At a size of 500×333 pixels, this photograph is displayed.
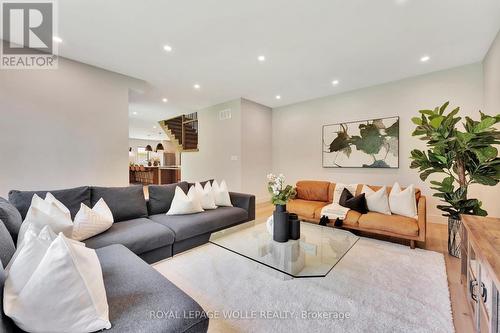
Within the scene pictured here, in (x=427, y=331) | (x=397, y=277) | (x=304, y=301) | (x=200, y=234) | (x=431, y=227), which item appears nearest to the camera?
(x=427, y=331)

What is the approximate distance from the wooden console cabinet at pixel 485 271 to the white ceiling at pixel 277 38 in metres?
2.18

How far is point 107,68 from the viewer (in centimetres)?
356

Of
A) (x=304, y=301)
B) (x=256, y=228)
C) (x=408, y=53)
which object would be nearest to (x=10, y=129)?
(x=256, y=228)

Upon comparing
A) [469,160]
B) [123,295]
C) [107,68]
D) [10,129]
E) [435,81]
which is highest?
[107,68]

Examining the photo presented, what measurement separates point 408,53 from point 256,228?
3336mm

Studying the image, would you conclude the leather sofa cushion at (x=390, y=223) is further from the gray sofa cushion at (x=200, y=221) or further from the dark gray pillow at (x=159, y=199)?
the dark gray pillow at (x=159, y=199)

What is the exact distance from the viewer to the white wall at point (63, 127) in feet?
Answer: 9.25

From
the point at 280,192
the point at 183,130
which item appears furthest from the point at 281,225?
the point at 183,130

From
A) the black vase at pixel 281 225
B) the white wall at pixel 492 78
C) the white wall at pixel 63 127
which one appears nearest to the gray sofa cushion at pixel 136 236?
the black vase at pixel 281 225

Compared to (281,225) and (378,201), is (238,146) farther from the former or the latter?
(281,225)

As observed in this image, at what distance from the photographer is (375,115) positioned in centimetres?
418

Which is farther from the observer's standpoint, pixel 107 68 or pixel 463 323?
pixel 107 68

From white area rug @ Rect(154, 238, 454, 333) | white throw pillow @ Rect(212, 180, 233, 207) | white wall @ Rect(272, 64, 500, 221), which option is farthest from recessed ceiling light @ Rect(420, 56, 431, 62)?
white throw pillow @ Rect(212, 180, 233, 207)

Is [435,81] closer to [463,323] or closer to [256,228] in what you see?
[463,323]
